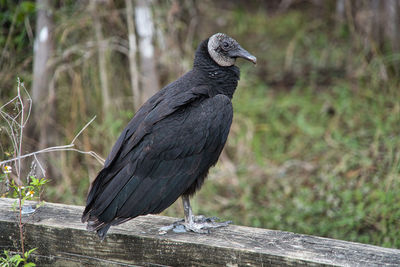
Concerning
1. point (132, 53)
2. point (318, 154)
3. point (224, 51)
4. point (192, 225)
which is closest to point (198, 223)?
point (192, 225)

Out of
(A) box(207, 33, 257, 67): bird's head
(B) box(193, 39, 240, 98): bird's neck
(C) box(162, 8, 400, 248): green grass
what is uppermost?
(A) box(207, 33, 257, 67): bird's head

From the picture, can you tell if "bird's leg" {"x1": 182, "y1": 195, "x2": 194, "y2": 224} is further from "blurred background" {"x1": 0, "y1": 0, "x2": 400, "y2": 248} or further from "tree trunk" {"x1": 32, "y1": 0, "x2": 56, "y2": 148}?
"tree trunk" {"x1": 32, "y1": 0, "x2": 56, "y2": 148}

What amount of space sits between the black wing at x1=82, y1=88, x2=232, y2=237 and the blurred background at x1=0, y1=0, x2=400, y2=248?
1.27 meters

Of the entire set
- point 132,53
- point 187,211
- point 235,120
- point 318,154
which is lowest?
point 318,154

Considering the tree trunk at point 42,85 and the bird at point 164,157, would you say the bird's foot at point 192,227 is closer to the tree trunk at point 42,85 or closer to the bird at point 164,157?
the bird at point 164,157

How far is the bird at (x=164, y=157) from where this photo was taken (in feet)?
7.00

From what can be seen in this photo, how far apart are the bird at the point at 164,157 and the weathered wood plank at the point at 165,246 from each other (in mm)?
91

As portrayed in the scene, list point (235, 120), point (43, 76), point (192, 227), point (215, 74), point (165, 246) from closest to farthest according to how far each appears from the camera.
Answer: point (165, 246) < point (192, 227) < point (215, 74) < point (43, 76) < point (235, 120)

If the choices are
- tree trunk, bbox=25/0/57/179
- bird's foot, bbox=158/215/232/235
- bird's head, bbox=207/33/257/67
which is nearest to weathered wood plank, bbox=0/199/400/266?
bird's foot, bbox=158/215/232/235

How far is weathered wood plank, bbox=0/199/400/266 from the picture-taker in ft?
5.88

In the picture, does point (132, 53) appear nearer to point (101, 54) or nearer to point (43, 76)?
point (101, 54)

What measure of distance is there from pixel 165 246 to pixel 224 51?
121 cm

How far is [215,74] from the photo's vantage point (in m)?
2.63

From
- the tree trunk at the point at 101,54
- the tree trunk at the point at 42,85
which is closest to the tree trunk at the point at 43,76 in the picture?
the tree trunk at the point at 42,85
